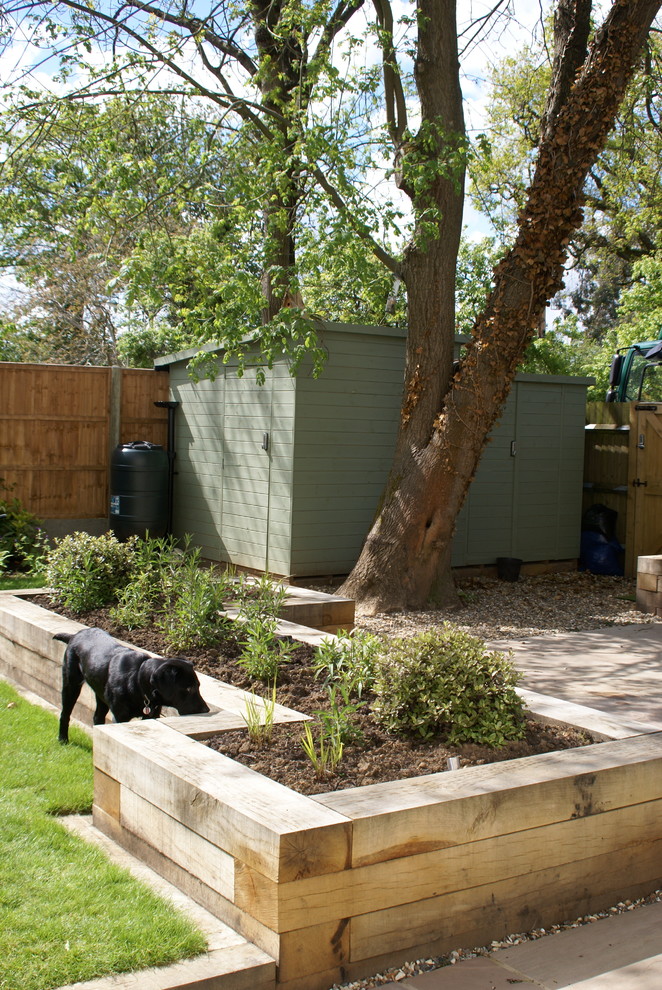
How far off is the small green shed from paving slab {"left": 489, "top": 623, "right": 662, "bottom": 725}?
2.54 meters

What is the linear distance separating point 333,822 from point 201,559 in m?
7.99

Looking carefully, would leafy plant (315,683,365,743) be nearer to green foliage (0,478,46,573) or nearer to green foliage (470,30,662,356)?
green foliage (0,478,46,573)

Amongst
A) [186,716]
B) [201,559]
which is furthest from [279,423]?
[186,716]

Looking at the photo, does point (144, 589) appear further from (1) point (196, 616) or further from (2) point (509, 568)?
(2) point (509, 568)

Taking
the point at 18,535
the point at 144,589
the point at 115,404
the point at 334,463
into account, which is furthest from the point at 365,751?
the point at 115,404

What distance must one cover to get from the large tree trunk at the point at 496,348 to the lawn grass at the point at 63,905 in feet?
14.7

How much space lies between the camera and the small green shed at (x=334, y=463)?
896cm

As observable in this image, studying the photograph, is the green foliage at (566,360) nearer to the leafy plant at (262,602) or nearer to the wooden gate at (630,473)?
the wooden gate at (630,473)

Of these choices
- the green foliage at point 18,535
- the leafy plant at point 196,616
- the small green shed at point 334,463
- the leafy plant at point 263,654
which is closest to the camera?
the leafy plant at point 263,654

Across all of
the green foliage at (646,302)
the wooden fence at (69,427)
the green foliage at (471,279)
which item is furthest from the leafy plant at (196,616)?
the green foliage at (646,302)

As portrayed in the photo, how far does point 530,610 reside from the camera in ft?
28.2

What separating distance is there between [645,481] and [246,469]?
4.53 metres

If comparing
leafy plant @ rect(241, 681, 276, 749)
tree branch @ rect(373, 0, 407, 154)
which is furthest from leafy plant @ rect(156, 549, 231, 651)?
tree branch @ rect(373, 0, 407, 154)

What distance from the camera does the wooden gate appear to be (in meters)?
10.4
